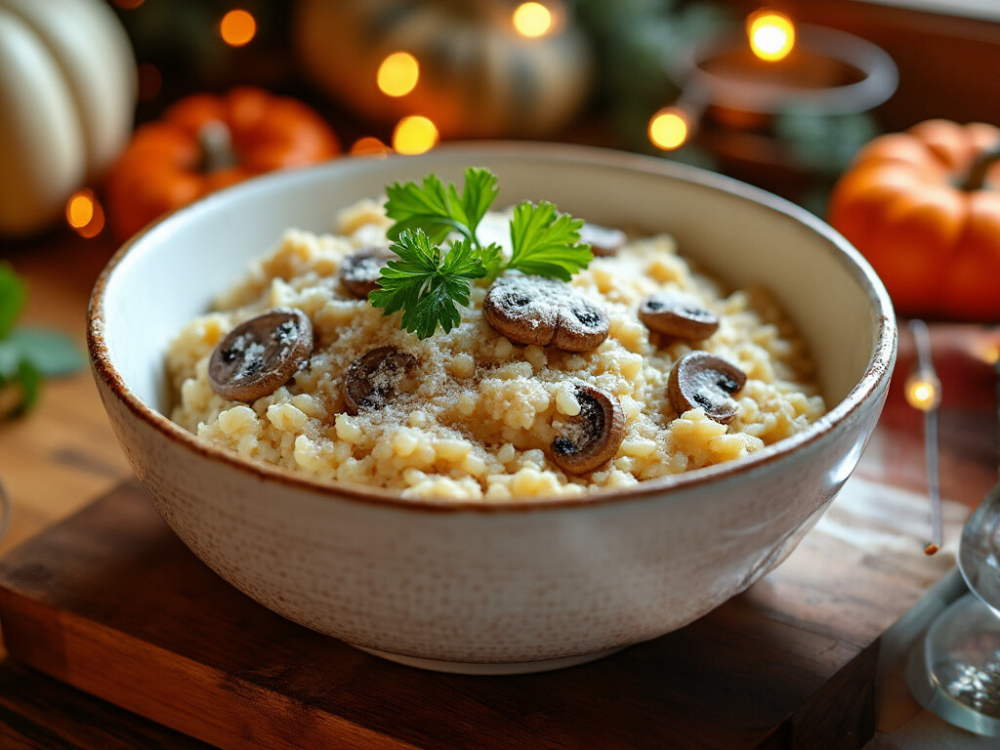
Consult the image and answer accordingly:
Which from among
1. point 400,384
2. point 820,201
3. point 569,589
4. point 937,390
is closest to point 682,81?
point 820,201

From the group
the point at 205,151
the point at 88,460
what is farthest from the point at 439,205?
the point at 205,151

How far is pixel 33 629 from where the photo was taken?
156cm

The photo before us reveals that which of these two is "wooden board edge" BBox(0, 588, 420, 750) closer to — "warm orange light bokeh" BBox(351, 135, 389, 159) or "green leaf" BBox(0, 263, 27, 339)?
"green leaf" BBox(0, 263, 27, 339)

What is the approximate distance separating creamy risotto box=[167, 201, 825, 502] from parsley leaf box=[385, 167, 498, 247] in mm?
71

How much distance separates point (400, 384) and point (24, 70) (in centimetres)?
183

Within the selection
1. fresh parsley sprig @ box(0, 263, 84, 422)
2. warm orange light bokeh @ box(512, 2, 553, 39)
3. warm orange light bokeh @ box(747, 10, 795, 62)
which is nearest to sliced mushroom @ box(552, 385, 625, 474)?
fresh parsley sprig @ box(0, 263, 84, 422)

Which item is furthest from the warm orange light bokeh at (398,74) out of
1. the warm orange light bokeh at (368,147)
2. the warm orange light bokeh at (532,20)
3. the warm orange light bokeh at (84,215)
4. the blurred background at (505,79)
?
the warm orange light bokeh at (84,215)

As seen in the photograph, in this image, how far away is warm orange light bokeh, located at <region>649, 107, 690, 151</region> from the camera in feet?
9.74

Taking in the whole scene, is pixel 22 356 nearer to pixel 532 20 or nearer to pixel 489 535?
pixel 489 535

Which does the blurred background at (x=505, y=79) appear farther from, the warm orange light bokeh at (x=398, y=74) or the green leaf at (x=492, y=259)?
the green leaf at (x=492, y=259)

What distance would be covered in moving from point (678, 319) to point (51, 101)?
1.95 m

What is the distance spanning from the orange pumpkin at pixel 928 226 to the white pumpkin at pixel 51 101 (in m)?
1.94

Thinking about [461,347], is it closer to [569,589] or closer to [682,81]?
[569,589]

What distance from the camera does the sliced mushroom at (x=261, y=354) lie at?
143cm
